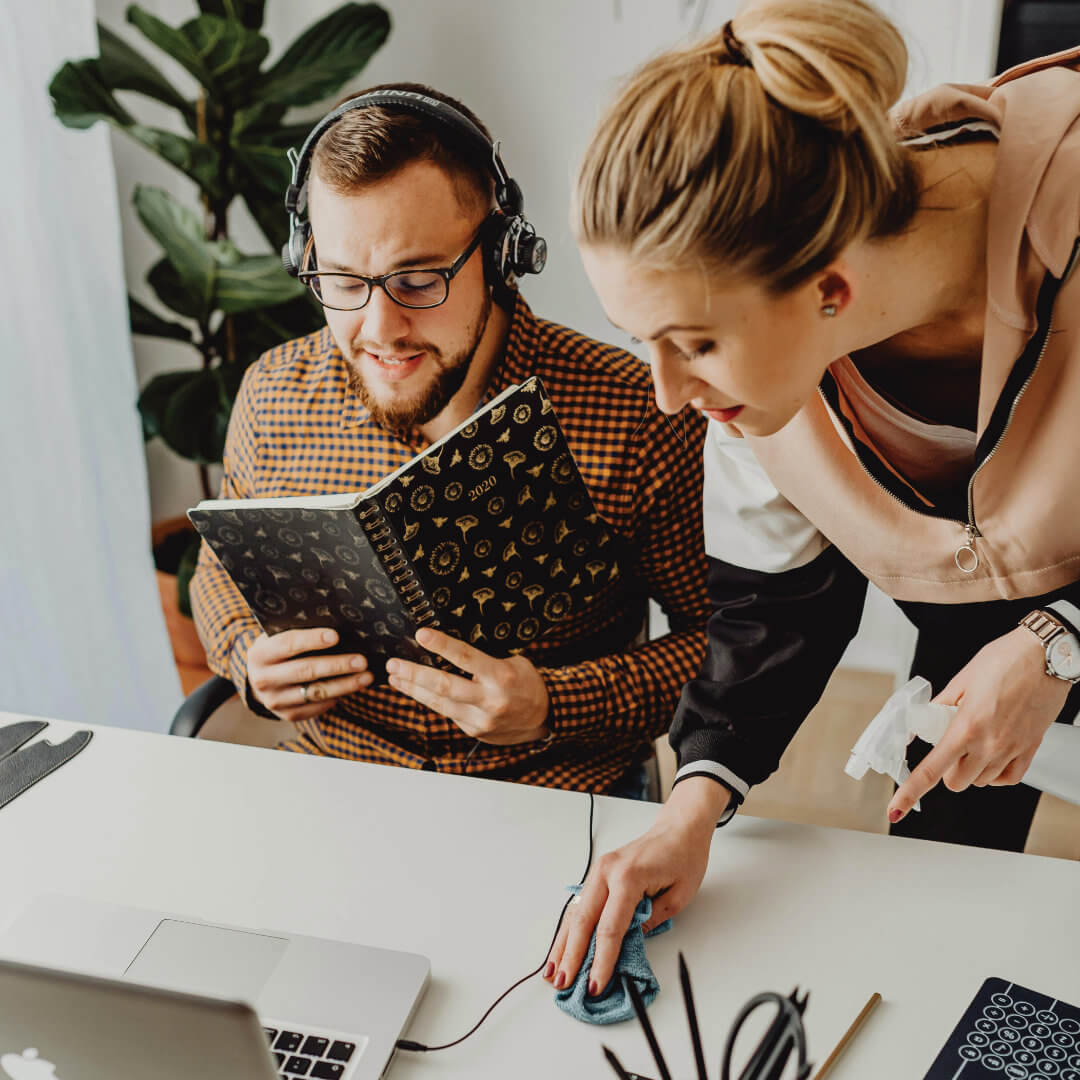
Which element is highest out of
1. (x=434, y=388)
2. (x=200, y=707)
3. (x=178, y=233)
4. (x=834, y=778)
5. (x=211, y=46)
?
(x=211, y=46)

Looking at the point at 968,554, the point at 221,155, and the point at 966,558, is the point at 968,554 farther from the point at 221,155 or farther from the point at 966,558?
the point at 221,155

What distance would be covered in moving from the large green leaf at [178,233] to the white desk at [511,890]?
1.23 metres

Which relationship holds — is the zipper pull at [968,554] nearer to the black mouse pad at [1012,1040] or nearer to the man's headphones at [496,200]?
the black mouse pad at [1012,1040]

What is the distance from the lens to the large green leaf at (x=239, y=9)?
6.91 ft

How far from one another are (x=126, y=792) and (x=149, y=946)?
24 centimetres

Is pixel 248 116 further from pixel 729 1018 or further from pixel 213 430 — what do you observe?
pixel 729 1018

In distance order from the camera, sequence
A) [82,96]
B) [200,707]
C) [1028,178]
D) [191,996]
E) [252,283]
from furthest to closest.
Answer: [252,283], [82,96], [200,707], [1028,178], [191,996]

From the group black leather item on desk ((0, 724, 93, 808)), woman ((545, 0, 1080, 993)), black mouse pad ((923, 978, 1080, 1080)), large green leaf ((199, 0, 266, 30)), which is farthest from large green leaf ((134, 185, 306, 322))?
black mouse pad ((923, 978, 1080, 1080))

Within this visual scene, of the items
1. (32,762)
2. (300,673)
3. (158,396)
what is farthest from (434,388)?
(158,396)

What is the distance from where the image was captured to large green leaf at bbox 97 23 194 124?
194 centimetres

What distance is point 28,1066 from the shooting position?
2.02 ft

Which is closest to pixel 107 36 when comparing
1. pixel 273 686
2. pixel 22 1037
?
pixel 273 686

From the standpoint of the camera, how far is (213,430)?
7.12 feet

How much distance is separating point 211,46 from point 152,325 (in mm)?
570
